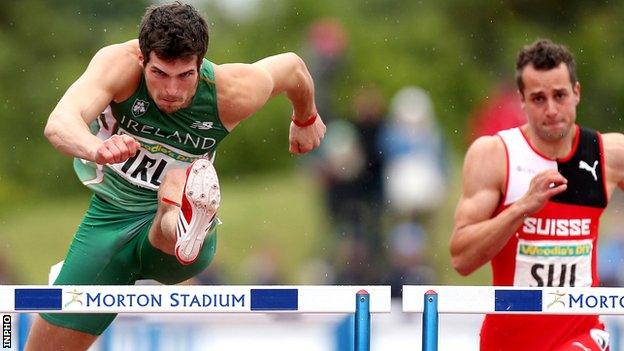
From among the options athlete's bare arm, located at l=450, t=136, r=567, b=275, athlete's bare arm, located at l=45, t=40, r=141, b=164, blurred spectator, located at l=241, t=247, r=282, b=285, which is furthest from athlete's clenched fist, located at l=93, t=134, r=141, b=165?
blurred spectator, located at l=241, t=247, r=282, b=285

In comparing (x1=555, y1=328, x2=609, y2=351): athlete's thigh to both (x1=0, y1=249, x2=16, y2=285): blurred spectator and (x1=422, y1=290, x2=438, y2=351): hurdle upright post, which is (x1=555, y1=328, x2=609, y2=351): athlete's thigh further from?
(x1=0, y1=249, x2=16, y2=285): blurred spectator

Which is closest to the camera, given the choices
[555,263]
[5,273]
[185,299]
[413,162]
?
[185,299]

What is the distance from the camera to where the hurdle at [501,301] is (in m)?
6.10

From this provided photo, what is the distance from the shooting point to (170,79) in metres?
6.58

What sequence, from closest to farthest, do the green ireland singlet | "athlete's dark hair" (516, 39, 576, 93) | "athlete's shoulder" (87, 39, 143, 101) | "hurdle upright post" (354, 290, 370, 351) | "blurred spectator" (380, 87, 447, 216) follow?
"hurdle upright post" (354, 290, 370, 351), "athlete's shoulder" (87, 39, 143, 101), the green ireland singlet, "athlete's dark hair" (516, 39, 576, 93), "blurred spectator" (380, 87, 447, 216)

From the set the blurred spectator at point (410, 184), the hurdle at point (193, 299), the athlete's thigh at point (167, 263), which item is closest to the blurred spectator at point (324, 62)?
the blurred spectator at point (410, 184)

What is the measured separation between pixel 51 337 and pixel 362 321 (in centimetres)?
169

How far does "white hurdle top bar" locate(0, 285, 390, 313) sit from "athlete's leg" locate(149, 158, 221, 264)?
56cm

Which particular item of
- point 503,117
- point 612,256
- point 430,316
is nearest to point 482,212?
point 430,316

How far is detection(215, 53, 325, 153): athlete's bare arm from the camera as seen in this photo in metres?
7.00

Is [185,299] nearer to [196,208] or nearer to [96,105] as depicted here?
[196,208]

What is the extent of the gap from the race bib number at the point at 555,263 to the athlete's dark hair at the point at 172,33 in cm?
178

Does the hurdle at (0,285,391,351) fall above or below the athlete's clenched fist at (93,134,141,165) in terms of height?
below

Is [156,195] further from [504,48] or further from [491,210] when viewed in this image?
[504,48]
